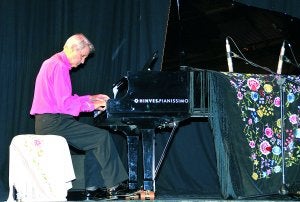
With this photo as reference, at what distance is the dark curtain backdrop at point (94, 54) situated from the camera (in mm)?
5758

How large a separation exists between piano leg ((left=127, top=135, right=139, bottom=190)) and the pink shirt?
0.60 m

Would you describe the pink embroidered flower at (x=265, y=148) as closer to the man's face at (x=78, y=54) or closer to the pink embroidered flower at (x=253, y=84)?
the pink embroidered flower at (x=253, y=84)

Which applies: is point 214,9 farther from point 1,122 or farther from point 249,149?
point 1,122

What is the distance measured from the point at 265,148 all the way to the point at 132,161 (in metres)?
1.23

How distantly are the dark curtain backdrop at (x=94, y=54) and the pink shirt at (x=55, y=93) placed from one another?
1.25 m

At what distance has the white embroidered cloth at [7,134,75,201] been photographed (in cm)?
420

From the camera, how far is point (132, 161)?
4883 mm

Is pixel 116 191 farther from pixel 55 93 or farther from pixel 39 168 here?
pixel 55 93

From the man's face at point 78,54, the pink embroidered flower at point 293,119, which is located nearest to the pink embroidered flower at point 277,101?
the pink embroidered flower at point 293,119

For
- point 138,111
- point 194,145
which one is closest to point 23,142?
point 138,111

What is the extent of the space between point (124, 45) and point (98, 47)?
0.98 feet

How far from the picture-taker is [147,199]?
4.39 m

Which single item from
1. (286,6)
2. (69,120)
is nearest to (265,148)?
(69,120)

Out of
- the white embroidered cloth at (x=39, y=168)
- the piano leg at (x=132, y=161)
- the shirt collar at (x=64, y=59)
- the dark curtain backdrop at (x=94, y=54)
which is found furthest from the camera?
the dark curtain backdrop at (x=94, y=54)
